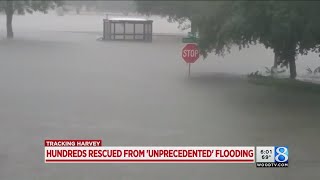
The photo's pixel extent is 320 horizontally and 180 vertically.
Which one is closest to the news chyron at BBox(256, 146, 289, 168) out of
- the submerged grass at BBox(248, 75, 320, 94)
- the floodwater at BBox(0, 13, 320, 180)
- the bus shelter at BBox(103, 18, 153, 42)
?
the floodwater at BBox(0, 13, 320, 180)

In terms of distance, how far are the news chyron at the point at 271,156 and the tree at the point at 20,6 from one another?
1.88 metres

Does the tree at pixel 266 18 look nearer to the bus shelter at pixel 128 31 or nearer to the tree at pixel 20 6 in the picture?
the tree at pixel 20 6

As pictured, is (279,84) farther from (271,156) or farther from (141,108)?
(271,156)

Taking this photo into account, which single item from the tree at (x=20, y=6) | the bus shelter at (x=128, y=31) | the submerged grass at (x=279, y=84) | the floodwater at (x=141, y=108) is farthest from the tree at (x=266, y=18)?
the submerged grass at (x=279, y=84)

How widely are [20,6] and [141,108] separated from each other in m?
1.76

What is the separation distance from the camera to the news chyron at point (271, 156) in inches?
120

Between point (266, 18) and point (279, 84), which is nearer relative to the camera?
point (266, 18)

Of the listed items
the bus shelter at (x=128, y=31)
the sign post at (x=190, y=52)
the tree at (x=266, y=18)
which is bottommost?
the sign post at (x=190, y=52)

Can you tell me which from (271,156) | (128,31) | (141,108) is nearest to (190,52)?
(141,108)

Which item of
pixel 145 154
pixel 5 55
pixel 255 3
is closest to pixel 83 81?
pixel 5 55

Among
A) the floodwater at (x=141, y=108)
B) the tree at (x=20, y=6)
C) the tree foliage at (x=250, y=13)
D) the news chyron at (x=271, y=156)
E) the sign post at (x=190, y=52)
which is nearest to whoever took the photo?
the tree foliage at (x=250, y=13)

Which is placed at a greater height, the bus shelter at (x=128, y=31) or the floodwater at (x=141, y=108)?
the bus shelter at (x=128, y=31)

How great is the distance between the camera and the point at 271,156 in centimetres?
308

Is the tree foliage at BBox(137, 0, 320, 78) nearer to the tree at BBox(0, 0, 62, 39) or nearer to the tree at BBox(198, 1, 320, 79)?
the tree at BBox(198, 1, 320, 79)
